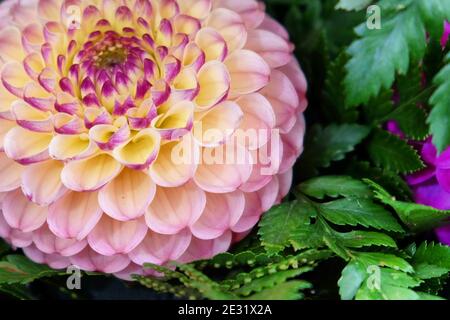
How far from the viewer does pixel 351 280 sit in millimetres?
541

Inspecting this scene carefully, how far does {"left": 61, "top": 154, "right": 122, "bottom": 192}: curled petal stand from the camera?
0.56 metres

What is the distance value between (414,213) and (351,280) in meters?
0.09

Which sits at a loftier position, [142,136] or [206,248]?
[142,136]

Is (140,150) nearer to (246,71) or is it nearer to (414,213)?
(246,71)

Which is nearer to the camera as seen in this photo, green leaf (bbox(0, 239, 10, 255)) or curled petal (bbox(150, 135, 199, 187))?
curled petal (bbox(150, 135, 199, 187))

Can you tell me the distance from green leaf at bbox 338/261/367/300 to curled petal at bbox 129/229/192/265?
0.14 m

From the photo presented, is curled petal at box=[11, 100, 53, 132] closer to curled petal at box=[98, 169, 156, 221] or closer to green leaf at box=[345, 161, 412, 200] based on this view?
curled petal at box=[98, 169, 156, 221]

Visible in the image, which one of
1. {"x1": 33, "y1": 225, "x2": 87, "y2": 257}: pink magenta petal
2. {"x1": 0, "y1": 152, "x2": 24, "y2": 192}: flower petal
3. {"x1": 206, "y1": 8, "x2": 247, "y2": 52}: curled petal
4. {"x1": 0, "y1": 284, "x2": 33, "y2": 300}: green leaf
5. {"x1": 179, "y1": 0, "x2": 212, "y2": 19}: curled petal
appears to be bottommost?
{"x1": 0, "y1": 284, "x2": 33, "y2": 300}: green leaf

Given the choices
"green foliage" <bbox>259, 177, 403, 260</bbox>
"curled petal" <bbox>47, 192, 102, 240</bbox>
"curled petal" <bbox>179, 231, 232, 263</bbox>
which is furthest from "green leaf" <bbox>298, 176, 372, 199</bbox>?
"curled petal" <bbox>47, 192, 102, 240</bbox>

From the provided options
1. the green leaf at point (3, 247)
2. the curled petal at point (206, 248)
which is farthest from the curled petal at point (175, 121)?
the green leaf at point (3, 247)

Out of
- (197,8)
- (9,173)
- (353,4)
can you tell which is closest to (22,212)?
(9,173)
